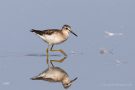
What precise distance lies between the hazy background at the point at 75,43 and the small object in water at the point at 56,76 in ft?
0.36

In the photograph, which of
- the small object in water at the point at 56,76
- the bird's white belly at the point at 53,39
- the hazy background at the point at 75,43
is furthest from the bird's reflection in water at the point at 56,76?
the bird's white belly at the point at 53,39

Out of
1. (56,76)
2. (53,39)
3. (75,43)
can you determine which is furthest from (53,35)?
(56,76)

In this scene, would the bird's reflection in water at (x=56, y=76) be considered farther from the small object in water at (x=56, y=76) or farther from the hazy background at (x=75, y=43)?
the hazy background at (x=75, y=43)

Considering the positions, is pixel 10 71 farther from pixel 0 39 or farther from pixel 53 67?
pixel 0 39

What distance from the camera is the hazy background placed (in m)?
9.64

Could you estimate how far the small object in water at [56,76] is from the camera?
952cm

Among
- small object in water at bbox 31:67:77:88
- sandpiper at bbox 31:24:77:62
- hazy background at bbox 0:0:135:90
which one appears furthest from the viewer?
sandpiper at bbox 31:24:77:62

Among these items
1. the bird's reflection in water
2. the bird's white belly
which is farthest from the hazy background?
the bird's white belly

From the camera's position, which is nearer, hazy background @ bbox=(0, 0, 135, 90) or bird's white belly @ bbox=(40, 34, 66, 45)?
hazy background @ bbox=(0, 0, 135, 90)

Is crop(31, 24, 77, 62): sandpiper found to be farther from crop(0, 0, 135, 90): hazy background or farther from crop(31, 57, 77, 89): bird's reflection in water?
crop(31, 57, 77, 89): bird's reflection in water

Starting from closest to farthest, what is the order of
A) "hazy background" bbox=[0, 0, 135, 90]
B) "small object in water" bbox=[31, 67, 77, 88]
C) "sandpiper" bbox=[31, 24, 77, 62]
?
1. "small object in water" bbox=[31, 67, 77, 88]
2. "hazy background" bbox=[0, 0, 135, 90]
3. "sandpiper" bbox=[31, 24, 77, 62]

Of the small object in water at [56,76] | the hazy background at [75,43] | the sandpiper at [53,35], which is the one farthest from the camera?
the sandpiper at [53,35]

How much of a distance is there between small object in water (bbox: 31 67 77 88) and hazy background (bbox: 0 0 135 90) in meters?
0.11

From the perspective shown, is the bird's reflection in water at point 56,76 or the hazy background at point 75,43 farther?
the hazy background at point 75,43
